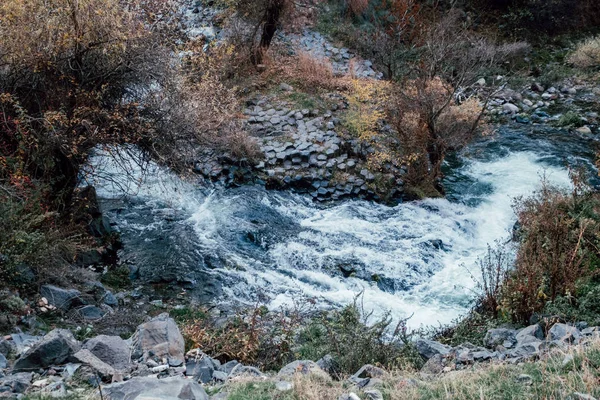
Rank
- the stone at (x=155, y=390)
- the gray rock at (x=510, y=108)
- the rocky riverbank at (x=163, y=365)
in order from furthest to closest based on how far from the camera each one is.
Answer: the gray rock at (x=510, y=108) → the rocky riverbank at (x=163, y=365) → the stone at (x=155, y=390)

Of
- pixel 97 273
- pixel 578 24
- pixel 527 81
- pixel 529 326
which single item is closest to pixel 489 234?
pixel 529 326

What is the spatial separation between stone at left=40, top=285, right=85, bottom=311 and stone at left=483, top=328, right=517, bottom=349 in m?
4.18

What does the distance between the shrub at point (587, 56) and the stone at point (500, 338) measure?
499 inches

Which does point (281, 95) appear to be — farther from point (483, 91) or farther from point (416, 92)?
point (483, 91)

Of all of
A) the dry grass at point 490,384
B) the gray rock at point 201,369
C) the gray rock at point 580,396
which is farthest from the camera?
the gray rock at point 201,369

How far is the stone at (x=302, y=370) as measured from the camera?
4.03 meters

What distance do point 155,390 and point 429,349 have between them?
269cm

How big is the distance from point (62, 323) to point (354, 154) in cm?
638

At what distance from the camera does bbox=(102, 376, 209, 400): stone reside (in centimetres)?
329

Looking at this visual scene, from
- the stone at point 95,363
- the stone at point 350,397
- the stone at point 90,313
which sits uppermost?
the stone at point 350,397

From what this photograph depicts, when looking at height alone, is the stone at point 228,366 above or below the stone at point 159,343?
below

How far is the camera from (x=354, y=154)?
10.3m

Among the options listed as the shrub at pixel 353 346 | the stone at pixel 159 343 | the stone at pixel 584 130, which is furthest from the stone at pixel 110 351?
the stone at pixel 584 130

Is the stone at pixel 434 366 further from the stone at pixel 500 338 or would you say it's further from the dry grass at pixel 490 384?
the stone at pixel 500 338
